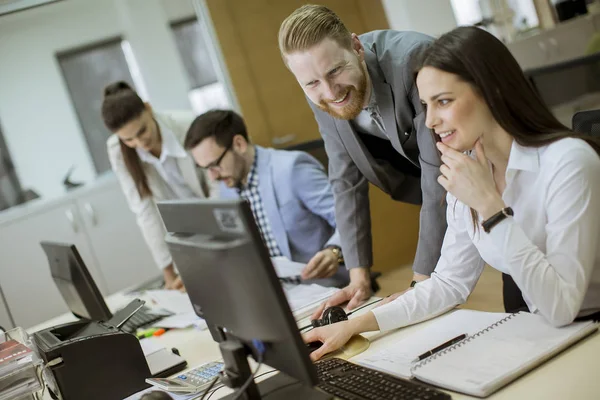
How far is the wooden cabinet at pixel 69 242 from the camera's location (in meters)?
4.48

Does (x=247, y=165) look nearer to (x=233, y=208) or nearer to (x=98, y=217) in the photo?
(x=233, y=208)

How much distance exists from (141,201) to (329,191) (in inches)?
41.0

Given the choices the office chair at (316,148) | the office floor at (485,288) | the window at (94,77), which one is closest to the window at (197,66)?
the window at (94,77)

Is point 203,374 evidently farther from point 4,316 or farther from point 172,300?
point 4,316

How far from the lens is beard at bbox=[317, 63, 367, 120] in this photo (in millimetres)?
1914

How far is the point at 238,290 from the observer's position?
46.7 inches

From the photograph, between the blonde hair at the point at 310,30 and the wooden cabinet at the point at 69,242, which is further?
the wooden cabinet at the point at 69,242

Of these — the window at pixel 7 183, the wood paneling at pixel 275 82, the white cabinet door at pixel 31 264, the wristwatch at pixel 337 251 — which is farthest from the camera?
the window at pixel 7 183

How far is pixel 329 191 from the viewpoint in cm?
279

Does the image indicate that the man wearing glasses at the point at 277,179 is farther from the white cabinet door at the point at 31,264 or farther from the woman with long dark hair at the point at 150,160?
the white cabinet door at the point at 31,264

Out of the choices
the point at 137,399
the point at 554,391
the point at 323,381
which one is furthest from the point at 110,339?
the point at 554,391

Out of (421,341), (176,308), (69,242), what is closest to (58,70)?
(69,242)

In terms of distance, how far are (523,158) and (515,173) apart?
4 centimetres

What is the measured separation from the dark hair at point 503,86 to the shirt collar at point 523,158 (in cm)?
1
